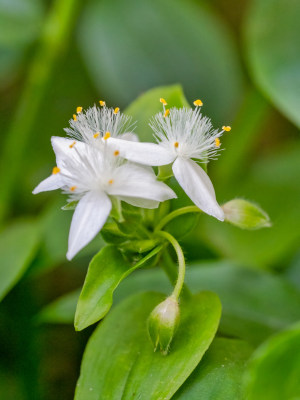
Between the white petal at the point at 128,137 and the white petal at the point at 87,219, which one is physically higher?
the white petal at the point at 128,137

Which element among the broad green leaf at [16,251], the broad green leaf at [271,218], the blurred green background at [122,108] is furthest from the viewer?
the broad green leaf at [271,218]

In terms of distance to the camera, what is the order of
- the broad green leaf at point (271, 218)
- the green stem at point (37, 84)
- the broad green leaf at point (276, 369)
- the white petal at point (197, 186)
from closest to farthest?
the broad green leaf at point (276, 369) < the white petal at point (197, 186) < the broad green leaf at point (271, 218) < the green stem at point (37, 84)

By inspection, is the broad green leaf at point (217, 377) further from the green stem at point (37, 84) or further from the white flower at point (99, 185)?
the green stem at point (37, 84)

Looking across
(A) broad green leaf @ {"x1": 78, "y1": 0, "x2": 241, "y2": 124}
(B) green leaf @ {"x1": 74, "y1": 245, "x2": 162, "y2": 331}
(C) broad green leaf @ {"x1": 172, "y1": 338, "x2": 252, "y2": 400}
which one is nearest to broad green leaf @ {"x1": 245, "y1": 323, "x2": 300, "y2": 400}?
(C) broad green leaf @ {"x1": 172, "y1": 338, "x2": 252, "y2": 400}

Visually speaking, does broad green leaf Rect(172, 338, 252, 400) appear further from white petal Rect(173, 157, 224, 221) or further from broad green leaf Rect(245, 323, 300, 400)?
white petal Rect(173, 157, 224, 221)

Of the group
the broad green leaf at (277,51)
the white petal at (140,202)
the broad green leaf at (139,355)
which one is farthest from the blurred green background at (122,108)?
the white petal at (140,202)

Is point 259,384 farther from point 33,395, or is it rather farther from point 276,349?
point 33,395

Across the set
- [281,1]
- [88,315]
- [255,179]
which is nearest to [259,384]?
[88,315]
